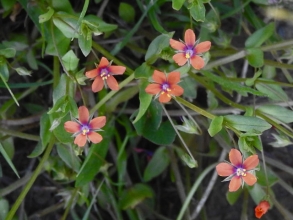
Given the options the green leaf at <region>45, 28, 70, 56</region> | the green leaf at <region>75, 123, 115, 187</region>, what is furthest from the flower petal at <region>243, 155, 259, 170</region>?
the green leaf at <region>45, 28, 70, 56</region>

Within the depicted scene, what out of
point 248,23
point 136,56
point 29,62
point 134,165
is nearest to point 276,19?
point 248,23

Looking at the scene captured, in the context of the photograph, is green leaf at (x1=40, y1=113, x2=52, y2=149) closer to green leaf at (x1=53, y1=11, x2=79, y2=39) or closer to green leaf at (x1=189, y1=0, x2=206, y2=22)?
green leaf at (x1=53, y1=11, x2=79, y2=39)

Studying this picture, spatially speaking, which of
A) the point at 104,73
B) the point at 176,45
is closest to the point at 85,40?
the point at 104,73

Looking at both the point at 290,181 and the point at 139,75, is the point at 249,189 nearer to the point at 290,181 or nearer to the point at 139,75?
the point at 290,181

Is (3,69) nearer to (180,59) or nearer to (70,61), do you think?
(70,61)

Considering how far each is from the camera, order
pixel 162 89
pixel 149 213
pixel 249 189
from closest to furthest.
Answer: pixel 162 89 < pixel 249 189 < pixel 149 213

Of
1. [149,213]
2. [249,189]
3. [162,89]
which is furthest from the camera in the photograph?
[149,213]

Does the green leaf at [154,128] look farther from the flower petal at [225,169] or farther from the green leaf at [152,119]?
the flower petal at [225,169]
